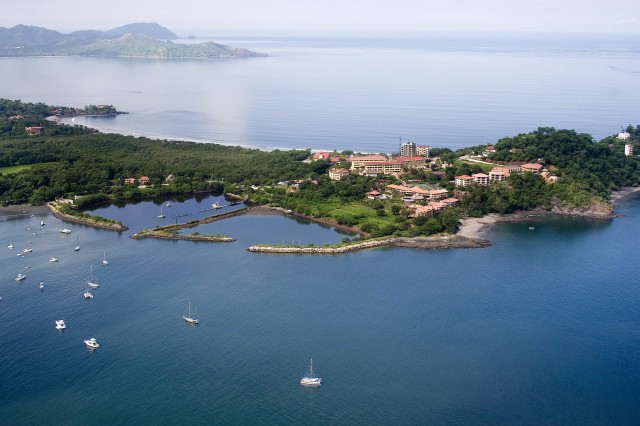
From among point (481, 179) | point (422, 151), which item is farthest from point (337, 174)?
point (481, 179)

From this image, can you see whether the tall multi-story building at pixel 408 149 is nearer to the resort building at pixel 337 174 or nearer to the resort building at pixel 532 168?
the resort building at pixel 337 174

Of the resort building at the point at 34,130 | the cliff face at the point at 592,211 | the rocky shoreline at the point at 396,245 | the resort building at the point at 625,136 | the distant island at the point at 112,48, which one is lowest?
the rocky shoreline at the point at 396,245

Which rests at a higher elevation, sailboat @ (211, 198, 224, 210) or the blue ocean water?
sailboat @ (211, 198, 224, 210)

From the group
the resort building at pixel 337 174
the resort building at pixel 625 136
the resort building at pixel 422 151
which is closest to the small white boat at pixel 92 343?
the resort building at pixel 337 174

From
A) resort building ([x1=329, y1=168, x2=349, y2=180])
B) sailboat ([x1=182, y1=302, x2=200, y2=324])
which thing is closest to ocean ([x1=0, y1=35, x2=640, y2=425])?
sailboat ([x1=182, y1=302, x2=200, y2=324])

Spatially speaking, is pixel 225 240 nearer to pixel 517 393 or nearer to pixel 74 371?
pixel 74 371

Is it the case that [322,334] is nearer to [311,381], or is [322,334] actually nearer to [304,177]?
[311,381]

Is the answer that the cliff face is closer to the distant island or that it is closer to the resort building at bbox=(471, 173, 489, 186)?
the resort building at bbox=(471, 173, 489, 186)
